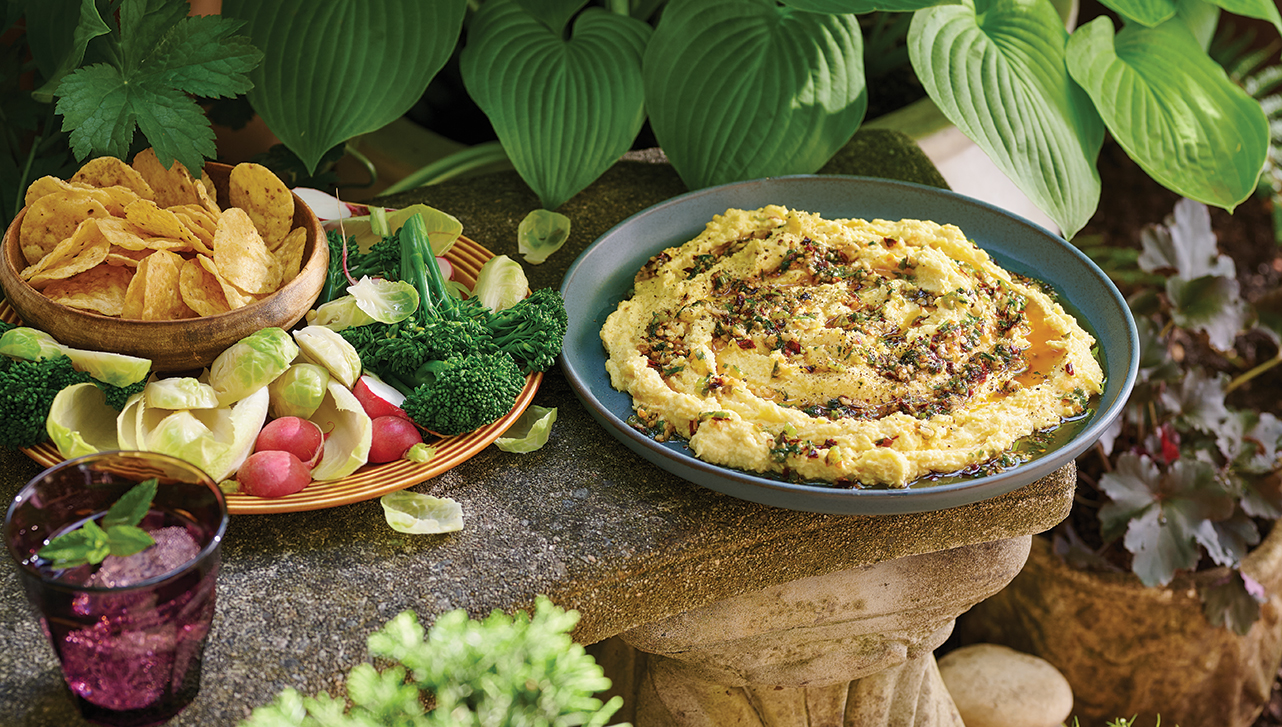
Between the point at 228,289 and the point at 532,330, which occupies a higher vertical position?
the point at 228,289

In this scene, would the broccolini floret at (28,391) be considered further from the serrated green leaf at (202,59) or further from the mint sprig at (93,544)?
the serrated green leaf at (202,59)

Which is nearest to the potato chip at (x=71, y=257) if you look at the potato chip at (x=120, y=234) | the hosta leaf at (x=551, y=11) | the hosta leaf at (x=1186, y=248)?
the potato chip at (x=120, y=234)

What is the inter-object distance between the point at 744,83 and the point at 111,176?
4.68ft

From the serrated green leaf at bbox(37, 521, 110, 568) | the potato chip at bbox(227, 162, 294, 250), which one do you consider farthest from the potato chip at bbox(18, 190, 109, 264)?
the serrated green leaf at bbox(37, 521, 110, 568)

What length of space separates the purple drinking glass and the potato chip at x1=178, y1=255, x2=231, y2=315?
0.45 meters

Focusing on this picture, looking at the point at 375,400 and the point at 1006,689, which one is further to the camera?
the point at 1006,689

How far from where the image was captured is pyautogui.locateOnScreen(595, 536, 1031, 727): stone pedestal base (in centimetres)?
191

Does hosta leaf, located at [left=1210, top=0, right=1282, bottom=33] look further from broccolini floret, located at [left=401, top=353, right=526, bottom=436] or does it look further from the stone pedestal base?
broccolini floret, located at [left=401, top=353, right=526, bottom=436]

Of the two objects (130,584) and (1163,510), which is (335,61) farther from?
(1163,510)

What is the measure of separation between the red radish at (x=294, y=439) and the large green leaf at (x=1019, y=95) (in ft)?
5.09

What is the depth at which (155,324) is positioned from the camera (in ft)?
5.43

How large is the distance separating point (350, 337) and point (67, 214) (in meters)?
0.52

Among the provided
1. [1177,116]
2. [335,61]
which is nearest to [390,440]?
[335,61]

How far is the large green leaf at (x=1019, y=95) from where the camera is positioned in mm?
2355
